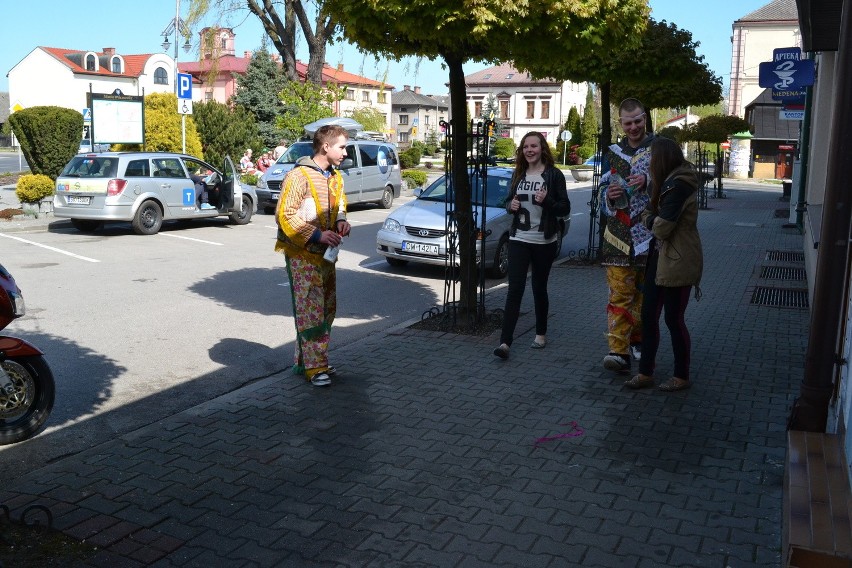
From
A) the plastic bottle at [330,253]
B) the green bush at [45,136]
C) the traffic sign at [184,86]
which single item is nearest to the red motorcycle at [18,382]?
the plastic bottle at [330,253]

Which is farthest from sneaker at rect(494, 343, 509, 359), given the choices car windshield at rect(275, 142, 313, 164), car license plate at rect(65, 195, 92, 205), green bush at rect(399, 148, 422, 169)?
green bush at rect(399, 148, 422, 169)

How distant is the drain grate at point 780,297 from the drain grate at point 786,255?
3.65 meters

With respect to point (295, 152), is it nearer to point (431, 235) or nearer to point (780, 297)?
point (431, 235)

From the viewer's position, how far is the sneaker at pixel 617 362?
22.5 ft

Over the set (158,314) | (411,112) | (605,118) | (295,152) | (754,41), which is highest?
(754,41)

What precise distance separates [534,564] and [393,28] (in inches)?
200

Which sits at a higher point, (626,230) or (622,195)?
(622,195)

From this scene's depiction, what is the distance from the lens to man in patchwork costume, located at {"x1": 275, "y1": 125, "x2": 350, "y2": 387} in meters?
6.30

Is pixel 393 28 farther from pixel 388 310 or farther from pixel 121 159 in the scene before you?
pixel 121 159

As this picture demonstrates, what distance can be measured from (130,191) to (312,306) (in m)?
11.3

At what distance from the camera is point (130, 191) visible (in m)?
16.5

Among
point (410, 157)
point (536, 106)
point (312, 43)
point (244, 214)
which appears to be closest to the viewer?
point (244, 214)

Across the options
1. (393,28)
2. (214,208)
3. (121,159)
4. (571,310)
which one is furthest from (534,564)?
(214,208)

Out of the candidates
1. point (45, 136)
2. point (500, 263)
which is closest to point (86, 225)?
point (45, 136)
